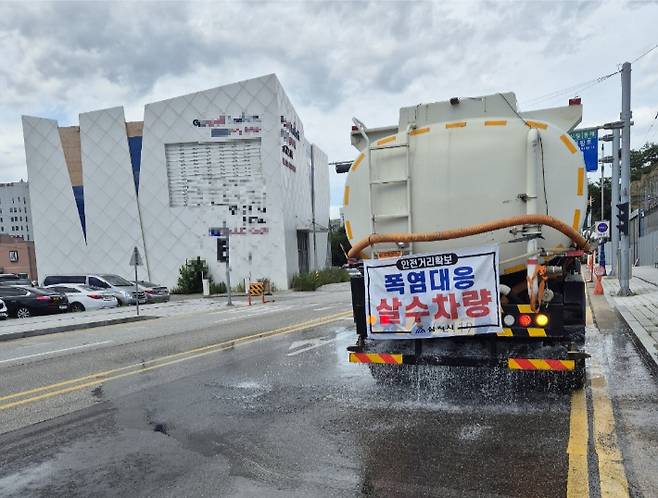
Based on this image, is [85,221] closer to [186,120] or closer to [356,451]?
[186,120]

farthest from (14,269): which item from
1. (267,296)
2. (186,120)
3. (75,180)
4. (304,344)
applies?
(304,344)

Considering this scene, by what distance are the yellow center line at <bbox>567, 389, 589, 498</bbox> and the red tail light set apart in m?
0.95

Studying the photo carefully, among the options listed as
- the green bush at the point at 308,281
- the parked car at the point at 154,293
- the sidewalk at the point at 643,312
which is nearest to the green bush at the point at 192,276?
the parked car at the point at 154,293

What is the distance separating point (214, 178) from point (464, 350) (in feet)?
95.9

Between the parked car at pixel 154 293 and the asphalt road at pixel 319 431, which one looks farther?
the parked car at pixel 154 293

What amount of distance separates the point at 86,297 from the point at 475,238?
67.8 feet

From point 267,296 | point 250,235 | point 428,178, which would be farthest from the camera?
point 250,235

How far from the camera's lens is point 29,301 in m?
19.8

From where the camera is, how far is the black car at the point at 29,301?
1964 centimetres

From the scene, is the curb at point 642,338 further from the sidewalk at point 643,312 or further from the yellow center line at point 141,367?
the yellow center line at point 141,367

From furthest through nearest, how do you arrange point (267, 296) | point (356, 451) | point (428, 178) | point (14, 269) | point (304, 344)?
point (14, 269) < point (267, 296) < point (304, 344) < point (428, 178) < point (356, 451)

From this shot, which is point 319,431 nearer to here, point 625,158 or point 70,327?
point 70,327

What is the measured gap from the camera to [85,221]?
114ft

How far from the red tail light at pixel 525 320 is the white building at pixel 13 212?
148 meters
